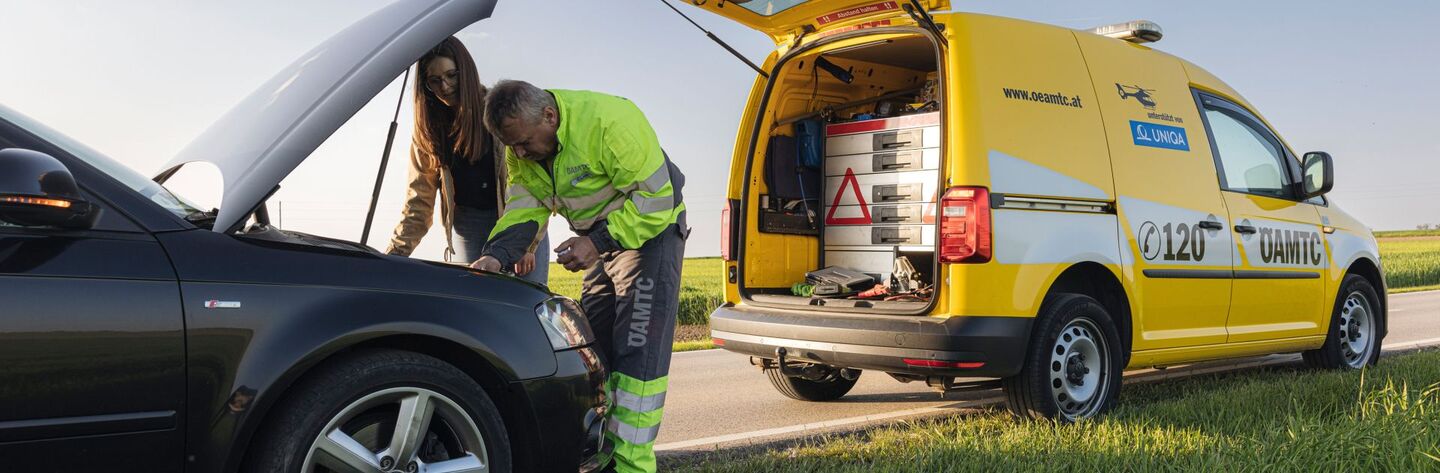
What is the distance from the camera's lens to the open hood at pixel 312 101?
3.29 metres

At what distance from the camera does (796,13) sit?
5922 mm

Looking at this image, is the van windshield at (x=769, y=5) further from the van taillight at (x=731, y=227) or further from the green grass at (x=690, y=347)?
A: the green grass at (x=690, y=347)

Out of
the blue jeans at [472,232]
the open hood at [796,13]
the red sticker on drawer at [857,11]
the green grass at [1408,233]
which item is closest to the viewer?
the blue jeans at [472,232]

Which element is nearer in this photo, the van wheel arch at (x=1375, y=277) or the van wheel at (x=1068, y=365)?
the van wheel at (x=1068, y=365)

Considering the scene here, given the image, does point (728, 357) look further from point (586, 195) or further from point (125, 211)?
point (125, 211)

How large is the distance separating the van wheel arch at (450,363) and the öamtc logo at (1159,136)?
12.8 feet

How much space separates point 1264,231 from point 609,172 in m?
4.55

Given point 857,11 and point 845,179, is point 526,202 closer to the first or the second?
point 857,11

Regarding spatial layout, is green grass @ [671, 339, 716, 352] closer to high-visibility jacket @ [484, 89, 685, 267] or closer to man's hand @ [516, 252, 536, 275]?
man's hand @ [516, 252, 536, 275]

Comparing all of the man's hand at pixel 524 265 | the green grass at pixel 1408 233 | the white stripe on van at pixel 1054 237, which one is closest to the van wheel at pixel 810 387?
the white stripe on van at pixel 1054 237


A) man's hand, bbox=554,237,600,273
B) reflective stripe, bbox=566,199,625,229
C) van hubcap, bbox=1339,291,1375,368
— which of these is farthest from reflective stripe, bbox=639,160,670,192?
van hubcap, bbox=1339,291,1375,368

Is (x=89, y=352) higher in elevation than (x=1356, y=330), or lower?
higher

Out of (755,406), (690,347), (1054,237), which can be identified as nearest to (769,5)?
(1054,237)

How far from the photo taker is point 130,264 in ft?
9.53
